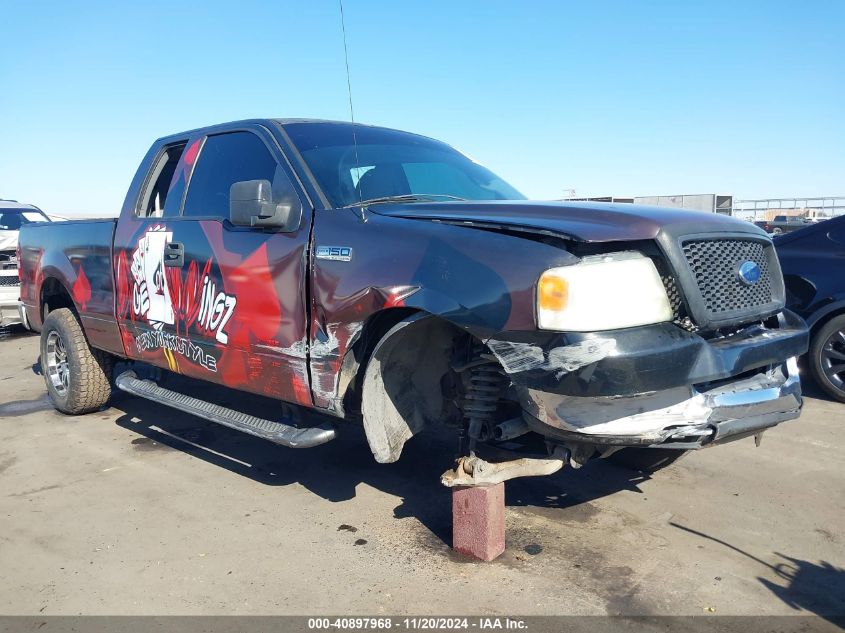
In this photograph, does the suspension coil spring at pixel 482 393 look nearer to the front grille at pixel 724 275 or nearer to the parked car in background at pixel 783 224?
the front grille at pixel 724 275

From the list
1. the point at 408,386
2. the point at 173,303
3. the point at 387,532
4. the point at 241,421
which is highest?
the point at 173,303

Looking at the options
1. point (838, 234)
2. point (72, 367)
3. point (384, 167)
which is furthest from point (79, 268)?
point (838, 234)

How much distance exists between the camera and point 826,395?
5953 mm

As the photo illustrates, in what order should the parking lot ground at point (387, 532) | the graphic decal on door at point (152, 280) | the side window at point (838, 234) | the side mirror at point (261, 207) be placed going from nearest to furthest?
the parking lot ground at point (387, 532), the side mirror at point (261, 207), the graphic decal on door at point (152, 280), the side window at point (838, 234)

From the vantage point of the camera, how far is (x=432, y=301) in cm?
276

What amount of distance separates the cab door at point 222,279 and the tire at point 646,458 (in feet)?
6.59

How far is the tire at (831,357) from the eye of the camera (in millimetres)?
5758

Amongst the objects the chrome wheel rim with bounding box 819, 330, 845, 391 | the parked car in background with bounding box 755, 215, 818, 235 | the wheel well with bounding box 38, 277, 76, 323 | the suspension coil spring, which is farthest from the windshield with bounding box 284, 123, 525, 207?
the parked car in background with bounding box 755, 215, 818, 235

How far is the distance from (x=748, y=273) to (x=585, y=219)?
820 mm

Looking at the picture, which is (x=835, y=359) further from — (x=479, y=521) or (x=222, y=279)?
(x=222, y=279)

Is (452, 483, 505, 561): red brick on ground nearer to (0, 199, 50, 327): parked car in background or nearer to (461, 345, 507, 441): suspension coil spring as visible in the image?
(461, 345, 507, 441): suspension coil spring

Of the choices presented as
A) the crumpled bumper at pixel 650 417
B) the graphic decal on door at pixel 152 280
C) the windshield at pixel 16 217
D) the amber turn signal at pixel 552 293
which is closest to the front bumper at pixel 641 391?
the crumpled bumper at pixel 650 417

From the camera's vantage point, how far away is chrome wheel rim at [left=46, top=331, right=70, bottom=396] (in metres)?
5.86

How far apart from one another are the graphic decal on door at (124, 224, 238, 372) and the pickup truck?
0.01m
